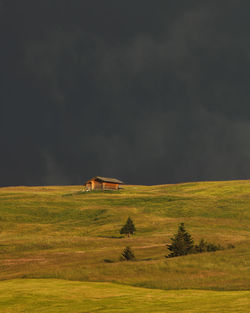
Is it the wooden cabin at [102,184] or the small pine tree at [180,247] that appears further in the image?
the wooden cabin at [102,184]

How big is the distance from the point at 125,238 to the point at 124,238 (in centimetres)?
36

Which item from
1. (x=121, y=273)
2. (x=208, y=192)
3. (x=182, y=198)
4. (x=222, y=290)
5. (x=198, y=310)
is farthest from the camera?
(x=208, y=192)

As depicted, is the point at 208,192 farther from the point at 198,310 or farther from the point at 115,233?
the point at 198,310

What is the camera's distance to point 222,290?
113 feet

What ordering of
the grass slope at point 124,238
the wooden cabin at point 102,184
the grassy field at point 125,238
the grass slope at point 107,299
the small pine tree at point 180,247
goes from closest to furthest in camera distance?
the grass slope at point 107,299 → the grassy field at point 125,238 → the grass slope at point 124,238 → the small pine tree at point 180,247 → the wooden cabin at point 102,184

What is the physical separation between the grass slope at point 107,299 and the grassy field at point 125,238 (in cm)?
382

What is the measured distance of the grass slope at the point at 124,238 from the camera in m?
41.1

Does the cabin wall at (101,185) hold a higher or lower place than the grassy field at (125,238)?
higher

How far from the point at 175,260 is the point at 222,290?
39.0 feet

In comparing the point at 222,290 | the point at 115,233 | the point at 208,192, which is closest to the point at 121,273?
the point at 222,290

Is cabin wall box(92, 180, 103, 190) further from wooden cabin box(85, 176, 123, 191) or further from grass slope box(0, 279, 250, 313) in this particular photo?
grass slope box(0, 279, 250, 313)

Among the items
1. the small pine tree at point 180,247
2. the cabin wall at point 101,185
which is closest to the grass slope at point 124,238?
the small pine tree at point 180,247

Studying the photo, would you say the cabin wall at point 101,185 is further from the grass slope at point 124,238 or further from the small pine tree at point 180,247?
the small pine tree at point 180,247

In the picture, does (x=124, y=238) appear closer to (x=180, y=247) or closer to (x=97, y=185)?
(x=180, y=247)
